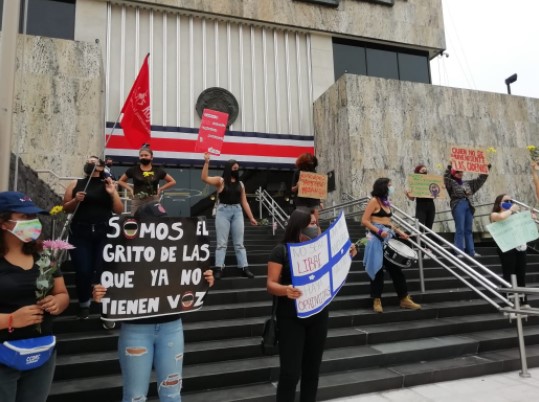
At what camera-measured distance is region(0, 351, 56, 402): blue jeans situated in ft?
6.57

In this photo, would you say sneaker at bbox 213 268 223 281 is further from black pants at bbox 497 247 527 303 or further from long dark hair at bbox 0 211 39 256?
black pants at bbox 497 247 527 303

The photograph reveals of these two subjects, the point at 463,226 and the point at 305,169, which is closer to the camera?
the point at 305,169

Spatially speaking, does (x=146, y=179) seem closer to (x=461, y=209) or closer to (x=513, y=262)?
(x=513, y=262)

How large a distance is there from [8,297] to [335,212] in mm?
10099

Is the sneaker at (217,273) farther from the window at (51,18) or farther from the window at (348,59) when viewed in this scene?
the window at (348,59)

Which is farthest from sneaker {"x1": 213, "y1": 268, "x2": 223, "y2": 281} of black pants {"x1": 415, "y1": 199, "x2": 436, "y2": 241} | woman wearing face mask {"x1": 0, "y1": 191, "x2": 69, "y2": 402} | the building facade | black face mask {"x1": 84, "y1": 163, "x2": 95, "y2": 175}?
the building facade

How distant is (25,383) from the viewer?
6.89 feet

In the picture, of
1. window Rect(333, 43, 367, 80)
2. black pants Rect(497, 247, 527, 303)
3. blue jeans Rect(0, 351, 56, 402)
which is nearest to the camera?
blue jeans Rect(0, 351, 56, 402)

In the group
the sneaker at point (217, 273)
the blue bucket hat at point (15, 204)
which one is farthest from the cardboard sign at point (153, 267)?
the sneaker at point (217, 273)

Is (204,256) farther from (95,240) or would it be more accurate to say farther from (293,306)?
(95,240)

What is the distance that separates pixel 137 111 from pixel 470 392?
7.54 meters

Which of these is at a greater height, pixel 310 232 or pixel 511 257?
pixel 310 232

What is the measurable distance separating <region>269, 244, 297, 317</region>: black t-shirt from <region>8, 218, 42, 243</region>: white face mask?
1.53 metres

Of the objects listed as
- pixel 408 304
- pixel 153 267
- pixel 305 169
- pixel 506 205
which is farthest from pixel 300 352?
pixel 506 205
